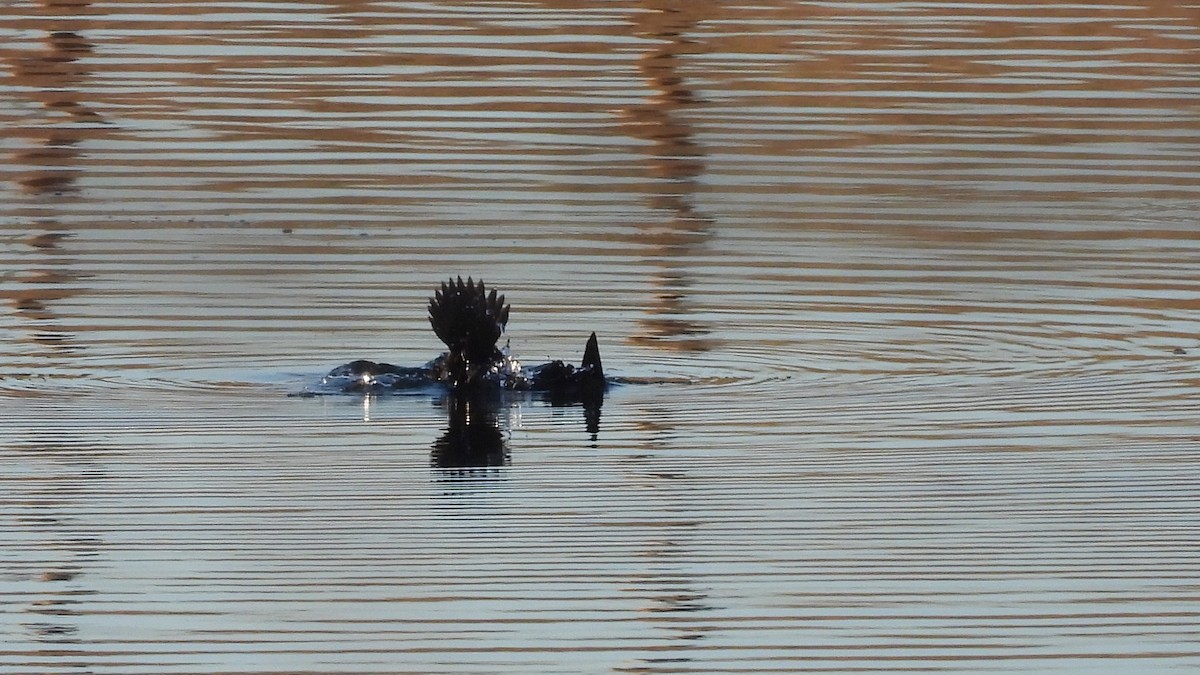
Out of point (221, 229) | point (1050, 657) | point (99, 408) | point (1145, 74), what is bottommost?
point (1050, 657)

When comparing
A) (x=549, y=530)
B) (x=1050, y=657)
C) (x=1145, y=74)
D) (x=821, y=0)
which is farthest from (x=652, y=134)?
(x=1050, y=657)

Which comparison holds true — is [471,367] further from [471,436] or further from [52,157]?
[52,157]

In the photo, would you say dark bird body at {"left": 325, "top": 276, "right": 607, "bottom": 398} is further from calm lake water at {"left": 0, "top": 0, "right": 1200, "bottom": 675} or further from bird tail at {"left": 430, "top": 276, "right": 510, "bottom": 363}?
calm lake water at {"left": 0, "top": 0, "right": 1200, "bottom": 675}

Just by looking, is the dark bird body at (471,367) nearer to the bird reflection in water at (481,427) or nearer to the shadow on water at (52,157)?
the bird reflection in water at (481,427)

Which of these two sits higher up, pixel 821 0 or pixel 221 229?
pixel 821 0

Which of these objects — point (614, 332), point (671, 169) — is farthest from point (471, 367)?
point (671, 169)

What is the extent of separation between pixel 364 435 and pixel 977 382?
2236 millimetres

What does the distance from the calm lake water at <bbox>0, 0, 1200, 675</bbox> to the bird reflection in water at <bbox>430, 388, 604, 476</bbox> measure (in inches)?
2.1

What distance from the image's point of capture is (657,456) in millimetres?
8219

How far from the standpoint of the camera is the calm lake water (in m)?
6.38

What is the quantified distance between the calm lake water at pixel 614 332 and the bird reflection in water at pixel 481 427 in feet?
0.17

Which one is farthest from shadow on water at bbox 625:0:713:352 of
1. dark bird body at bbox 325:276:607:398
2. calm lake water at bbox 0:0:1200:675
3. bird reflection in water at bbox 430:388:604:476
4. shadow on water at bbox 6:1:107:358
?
shadow on water at bbox 6:1:107:358

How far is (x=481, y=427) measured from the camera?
895cm

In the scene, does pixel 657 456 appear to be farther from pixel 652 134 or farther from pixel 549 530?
pixel 652 134
